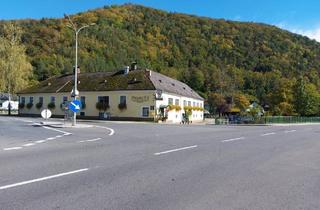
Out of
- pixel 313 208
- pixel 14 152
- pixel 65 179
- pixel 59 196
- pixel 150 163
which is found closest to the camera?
pixel 313 208

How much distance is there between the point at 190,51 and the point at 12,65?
66.7 metres

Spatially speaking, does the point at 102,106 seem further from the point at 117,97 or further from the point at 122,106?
the point at 122,106

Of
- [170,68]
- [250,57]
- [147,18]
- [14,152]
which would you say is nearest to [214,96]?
[170,68]

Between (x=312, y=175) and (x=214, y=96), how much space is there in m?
102

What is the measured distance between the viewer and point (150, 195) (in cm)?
682

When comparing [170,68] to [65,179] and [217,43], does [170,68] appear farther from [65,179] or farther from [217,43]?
[65,179]

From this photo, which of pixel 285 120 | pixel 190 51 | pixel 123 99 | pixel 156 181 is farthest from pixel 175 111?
pixel 190 51

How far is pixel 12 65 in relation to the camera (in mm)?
69438

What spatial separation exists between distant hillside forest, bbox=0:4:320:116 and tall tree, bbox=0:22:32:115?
19.9 meters

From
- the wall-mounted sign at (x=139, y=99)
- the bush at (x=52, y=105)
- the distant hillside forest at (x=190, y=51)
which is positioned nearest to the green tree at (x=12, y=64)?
the bush at (x=52, y=105)

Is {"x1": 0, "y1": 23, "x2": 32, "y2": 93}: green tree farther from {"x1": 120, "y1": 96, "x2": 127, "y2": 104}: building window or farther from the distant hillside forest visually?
{"x1": 120, "y1": 96, "x2": 127, "y2": 104}: building window

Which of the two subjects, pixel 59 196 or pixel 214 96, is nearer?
pixel 59 196

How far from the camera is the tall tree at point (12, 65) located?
69.7 metres

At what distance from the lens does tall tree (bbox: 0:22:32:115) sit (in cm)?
6969
